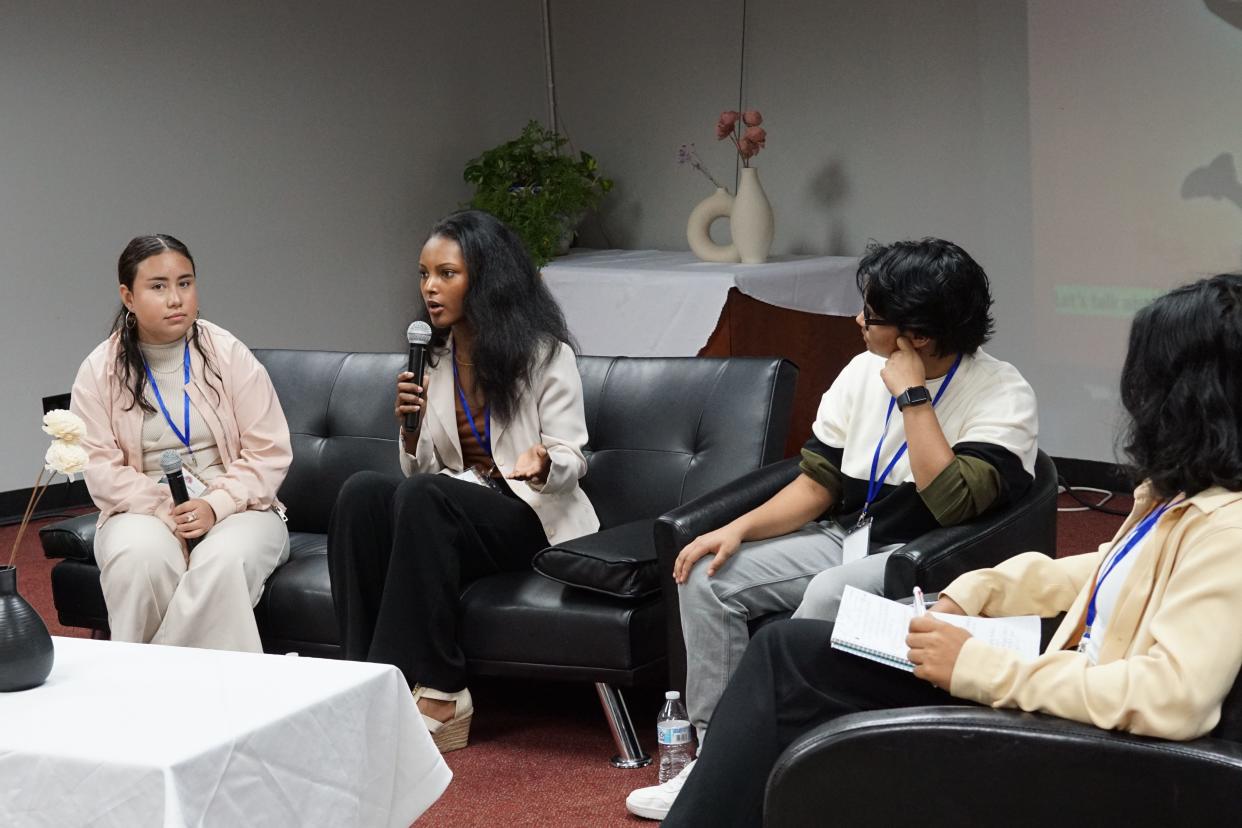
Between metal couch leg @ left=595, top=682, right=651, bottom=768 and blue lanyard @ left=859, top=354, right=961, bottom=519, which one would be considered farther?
metal couch leg @ left=595, top=682, right=651, bottom=768

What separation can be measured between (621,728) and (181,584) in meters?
1.02

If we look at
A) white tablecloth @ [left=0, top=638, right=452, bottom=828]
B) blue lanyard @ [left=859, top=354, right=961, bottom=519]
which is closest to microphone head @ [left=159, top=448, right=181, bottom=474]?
white tablecloth @ [left=0, top=638, right=452, bottom=828]

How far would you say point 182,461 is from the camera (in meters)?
3.38

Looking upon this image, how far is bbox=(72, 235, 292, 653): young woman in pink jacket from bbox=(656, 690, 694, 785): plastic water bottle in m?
0.95

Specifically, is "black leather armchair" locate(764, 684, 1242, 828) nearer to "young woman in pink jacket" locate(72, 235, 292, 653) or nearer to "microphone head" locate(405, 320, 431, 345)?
"microphone head" locate(405, 320, 431, 345)

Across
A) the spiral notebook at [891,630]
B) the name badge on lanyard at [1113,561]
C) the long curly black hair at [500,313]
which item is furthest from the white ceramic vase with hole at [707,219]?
the name badge on lanyard at [1113,561]

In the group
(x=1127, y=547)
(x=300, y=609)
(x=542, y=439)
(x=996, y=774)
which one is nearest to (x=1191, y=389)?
(x=1127, y=547)

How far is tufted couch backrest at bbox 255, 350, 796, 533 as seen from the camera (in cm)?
319

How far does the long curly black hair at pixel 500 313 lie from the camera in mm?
3207

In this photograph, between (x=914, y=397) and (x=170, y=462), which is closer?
(x=914, y=397)

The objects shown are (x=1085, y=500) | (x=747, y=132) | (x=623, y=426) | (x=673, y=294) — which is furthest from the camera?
(x=747, y=132)

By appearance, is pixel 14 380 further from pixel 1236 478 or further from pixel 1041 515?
pixel 1236 478

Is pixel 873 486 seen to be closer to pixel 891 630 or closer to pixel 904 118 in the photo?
pixel 891 630

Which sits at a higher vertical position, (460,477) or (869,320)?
(869,320)
